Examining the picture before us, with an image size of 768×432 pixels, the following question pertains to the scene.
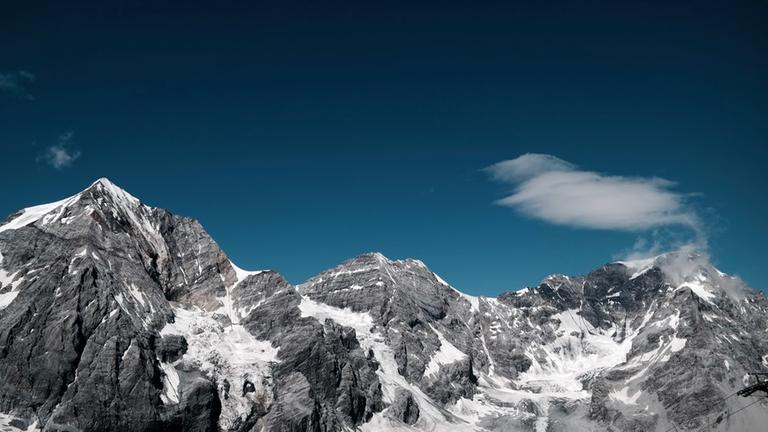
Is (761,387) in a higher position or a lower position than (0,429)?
lower

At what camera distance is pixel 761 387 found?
8131 cm

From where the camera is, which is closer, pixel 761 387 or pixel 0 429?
pixel 761 387

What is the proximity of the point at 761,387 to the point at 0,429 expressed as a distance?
19345 cm

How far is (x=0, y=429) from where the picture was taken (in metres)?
199
